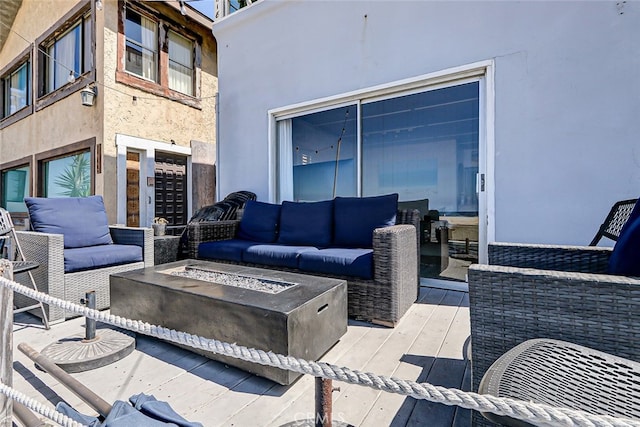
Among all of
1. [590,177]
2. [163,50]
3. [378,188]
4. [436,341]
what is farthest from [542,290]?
[163,50]

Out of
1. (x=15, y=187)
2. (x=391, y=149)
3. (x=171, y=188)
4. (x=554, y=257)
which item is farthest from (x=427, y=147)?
(x=15, y=187)

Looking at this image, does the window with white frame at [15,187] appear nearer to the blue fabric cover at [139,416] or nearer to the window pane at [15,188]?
the window pane at [15,188]

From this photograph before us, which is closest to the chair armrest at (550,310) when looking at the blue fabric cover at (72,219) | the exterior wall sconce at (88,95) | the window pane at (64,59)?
the blue fabric cover at (72,219)

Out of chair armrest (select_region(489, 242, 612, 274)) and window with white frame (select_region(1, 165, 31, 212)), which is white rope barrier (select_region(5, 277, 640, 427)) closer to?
chair armrest (select_region(489, 242, 612, 274))

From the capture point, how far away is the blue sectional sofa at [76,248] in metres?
2.26

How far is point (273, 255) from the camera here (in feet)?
8.96

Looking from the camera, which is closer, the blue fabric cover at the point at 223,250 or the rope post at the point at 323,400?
the rope post at the point at 323,400

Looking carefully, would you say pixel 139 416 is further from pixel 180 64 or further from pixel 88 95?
pixel 180 64

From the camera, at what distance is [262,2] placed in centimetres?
428

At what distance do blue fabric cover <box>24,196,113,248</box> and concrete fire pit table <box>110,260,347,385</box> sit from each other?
1.01 meters

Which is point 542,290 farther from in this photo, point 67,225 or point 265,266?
point 67,225

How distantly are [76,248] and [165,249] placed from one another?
2.86 feet

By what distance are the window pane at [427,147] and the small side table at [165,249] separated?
2348 millimetres

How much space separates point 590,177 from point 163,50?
732 centimetres
